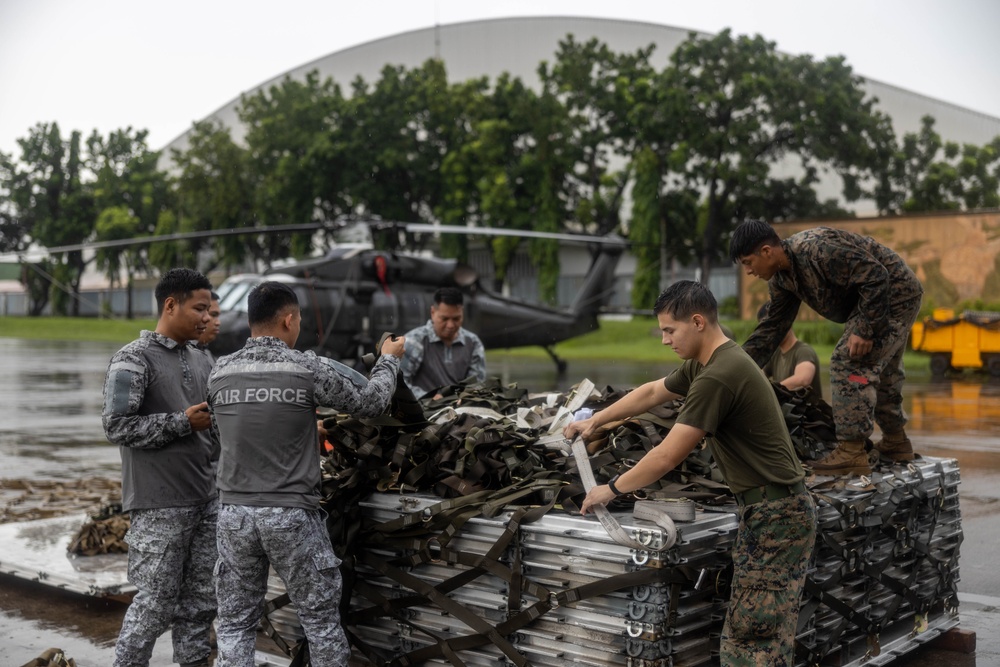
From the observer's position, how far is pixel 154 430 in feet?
14.4

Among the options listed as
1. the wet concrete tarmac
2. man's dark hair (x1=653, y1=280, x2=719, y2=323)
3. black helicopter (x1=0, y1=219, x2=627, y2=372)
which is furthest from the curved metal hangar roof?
man's dark hair (x1=653, y1=280, x2=719, y2=323)

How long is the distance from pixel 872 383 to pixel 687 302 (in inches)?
70.4

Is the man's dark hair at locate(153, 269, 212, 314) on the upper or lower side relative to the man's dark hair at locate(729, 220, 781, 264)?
lower

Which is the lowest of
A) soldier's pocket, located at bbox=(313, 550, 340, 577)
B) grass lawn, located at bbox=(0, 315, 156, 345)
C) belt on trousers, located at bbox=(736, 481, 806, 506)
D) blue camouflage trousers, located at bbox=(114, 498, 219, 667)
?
grass lawn, located at bbox=(0, 315, 156, 345)

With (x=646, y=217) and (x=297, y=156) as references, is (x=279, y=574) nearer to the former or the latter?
(x=646, y=217)

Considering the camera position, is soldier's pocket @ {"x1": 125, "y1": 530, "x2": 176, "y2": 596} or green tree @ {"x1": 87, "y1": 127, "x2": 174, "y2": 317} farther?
green tree @ {"x1": 87, "y1": 127, "x2": 174, "y2": 317}

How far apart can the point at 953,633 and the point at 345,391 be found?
3311 mm

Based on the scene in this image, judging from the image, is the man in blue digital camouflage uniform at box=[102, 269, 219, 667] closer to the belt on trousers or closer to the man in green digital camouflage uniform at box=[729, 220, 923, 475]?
the belt on trousers

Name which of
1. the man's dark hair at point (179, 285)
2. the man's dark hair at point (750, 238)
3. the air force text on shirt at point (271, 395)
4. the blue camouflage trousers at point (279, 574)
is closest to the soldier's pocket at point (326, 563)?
the blue camouflage trousers at point (279, 574)

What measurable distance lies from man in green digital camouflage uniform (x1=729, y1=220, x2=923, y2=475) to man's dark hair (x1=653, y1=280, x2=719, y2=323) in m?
1.17

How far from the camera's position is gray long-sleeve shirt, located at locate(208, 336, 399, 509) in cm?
387

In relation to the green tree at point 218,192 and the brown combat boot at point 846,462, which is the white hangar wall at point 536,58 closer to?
the green tree at point 218,192

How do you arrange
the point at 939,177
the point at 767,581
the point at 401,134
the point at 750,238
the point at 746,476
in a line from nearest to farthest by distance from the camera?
the point at 767,581 < the point at 746,476 < the point at 750,238 < the point at 939,177 < the point at 401,134

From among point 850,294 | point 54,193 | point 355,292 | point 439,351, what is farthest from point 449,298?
point 54,193
